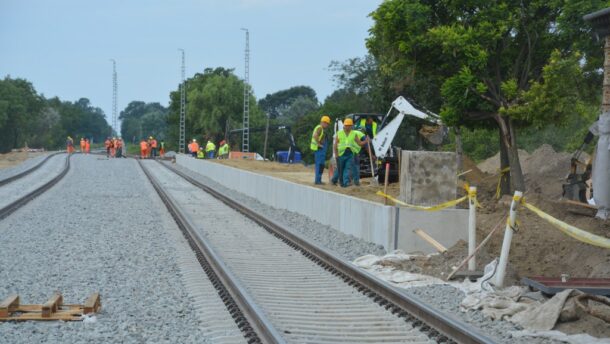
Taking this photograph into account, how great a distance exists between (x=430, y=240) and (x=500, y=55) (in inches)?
459

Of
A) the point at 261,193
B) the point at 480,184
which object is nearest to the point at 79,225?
the point at 261,193

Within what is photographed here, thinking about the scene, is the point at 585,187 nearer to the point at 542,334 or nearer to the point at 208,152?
the point at 542,334

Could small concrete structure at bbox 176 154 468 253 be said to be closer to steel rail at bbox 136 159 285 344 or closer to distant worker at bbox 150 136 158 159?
steel rail at bbox 136 159 285 344

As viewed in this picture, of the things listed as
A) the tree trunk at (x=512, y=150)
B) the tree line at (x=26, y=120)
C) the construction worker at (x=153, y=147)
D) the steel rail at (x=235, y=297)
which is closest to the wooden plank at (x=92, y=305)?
the steel rail at (x=235, y=297)

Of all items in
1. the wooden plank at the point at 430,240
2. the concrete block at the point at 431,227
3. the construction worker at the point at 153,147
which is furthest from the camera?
the construction worker at the point at 153,147

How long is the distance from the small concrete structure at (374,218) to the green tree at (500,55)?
4958 millimetres

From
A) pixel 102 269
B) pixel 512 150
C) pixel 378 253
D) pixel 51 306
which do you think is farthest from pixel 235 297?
pixel 512 150

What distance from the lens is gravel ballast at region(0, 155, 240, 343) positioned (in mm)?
8297

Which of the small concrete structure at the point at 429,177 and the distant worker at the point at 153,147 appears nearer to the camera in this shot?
the small concrete structure at the point at 429,177

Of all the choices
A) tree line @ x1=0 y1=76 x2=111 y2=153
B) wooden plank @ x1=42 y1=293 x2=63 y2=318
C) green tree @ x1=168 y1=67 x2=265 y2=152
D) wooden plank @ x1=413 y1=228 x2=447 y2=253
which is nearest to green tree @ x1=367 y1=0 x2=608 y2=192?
wooden plank @ x1=413 y1=228 x2=447 y2=253

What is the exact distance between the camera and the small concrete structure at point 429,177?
48.6 ft

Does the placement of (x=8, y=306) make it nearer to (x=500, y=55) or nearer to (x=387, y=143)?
(x=500, y=55)

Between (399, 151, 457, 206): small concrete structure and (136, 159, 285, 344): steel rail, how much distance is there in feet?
11.6

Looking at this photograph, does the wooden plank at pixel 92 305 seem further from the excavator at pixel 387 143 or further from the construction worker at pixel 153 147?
the construction worker at pixel 153 147
